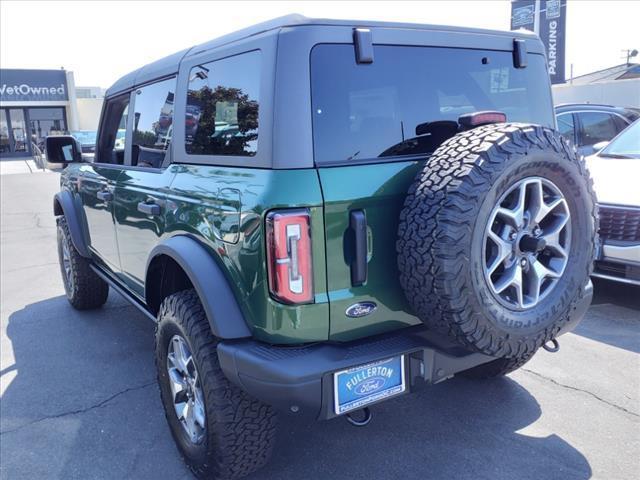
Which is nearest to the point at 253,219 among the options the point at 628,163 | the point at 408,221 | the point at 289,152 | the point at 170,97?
the point at 289,152

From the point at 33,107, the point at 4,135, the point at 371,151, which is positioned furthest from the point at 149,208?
the point at 4,135

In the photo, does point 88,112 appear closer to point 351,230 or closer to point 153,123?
point 153,123

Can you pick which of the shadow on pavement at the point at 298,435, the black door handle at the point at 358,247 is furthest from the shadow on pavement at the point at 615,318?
the black door handle at the point at 358,247

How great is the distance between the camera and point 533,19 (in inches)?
883

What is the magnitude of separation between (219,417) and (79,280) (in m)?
3.10

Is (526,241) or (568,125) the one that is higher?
(568,125)

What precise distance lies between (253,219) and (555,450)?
193 cm

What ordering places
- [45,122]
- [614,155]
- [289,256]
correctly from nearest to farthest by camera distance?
1. [289,256]
2. [614,155]
3. [45,122]

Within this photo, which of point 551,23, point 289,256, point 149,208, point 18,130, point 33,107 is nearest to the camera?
point 289,256

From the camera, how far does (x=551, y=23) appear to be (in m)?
22.3

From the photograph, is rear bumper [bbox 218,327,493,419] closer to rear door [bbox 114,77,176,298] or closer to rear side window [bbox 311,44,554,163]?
rear side window [bbox 311,44,554,163]

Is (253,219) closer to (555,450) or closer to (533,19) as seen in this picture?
(555,450)

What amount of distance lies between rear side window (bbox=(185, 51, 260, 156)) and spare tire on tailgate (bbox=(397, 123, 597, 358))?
77 centimetres

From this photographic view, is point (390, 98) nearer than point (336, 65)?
No
